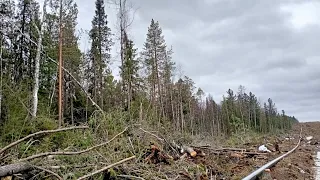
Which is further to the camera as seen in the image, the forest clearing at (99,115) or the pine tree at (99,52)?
the pine tree at (99,52)

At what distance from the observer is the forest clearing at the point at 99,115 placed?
7.22 metres

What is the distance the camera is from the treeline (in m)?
15.7

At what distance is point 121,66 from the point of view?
980 inches

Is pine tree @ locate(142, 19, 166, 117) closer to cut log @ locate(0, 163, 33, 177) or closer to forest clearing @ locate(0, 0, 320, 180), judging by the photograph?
forest clearing @ locate(0, 0, 320, 180)

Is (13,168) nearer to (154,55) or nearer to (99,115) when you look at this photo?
(99,115)

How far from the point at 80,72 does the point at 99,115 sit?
1107 inches

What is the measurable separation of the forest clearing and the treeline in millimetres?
91

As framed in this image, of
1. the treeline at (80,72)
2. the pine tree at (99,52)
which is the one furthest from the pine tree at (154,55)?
the pine tree at (99,52)

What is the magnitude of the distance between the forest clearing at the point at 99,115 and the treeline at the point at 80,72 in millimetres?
91

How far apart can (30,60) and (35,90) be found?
1370 centimetres

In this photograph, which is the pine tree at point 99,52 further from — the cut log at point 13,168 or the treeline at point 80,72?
the cut log at point 13,168

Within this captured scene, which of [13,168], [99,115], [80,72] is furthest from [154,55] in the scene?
[13,168]

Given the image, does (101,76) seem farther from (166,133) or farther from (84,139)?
(84,139)

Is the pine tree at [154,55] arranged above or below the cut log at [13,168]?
above
